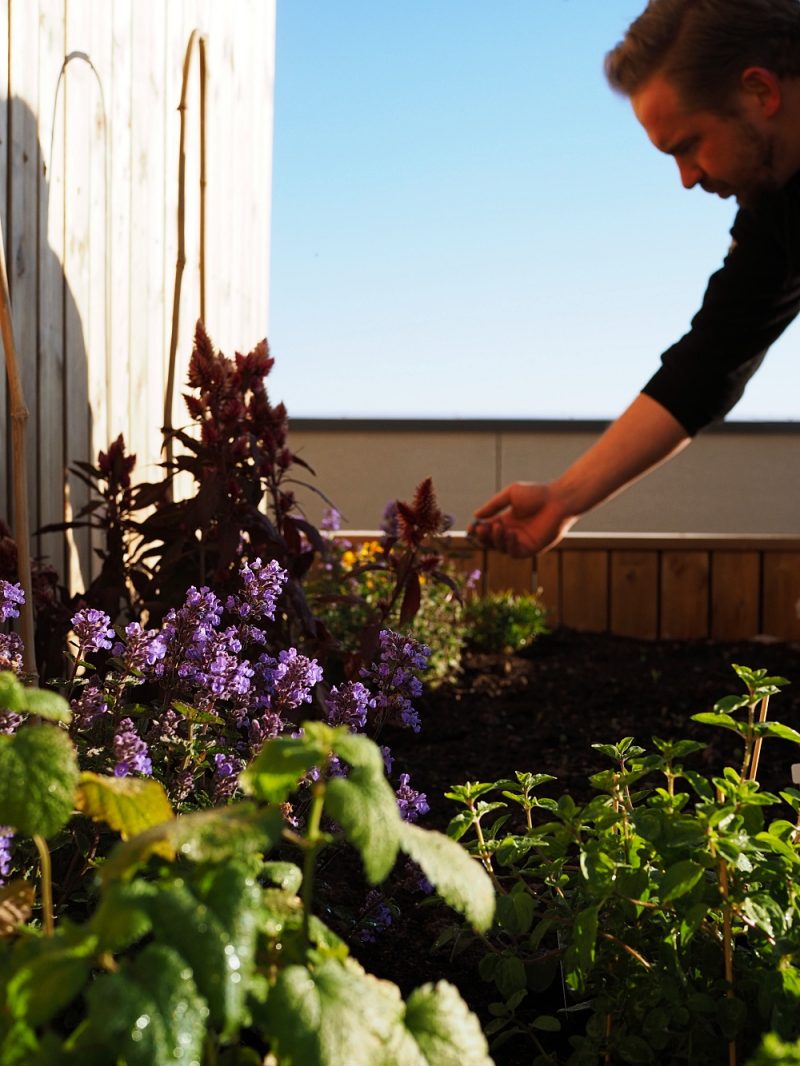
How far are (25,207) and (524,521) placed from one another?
1.47 metres

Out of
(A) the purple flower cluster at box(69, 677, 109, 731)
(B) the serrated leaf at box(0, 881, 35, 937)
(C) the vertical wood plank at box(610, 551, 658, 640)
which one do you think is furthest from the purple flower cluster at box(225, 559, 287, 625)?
(C) the vertical wood plank at box(610, 551, 658, 640)

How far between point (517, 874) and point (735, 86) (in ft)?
7.24

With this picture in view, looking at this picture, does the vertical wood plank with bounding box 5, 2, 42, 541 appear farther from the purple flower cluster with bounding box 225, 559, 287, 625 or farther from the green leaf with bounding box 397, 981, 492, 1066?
the green leaf with bounding box 397, 981, 492, 1066

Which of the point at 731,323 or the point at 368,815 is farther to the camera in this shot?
the point at 731,323

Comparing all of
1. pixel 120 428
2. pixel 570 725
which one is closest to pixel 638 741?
pixel 570 725

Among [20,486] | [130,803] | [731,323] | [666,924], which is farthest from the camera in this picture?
[731,323]

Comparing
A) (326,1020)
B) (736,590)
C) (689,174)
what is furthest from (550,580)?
(326,1020)

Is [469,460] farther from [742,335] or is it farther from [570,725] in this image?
[742,335]

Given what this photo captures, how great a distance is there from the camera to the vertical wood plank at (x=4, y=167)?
2225mm

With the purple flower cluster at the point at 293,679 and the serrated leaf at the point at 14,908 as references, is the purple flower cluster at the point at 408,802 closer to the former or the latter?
the purple flower cluster at the point at 293,679

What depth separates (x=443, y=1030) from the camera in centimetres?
81

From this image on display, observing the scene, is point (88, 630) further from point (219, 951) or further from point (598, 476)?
point (598, 476)

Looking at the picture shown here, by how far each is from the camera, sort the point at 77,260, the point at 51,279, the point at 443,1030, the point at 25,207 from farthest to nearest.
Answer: the point at 77,260 < the point at 51,279 < the point at 25,207 < the point at 443,1030

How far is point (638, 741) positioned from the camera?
3.38 m
